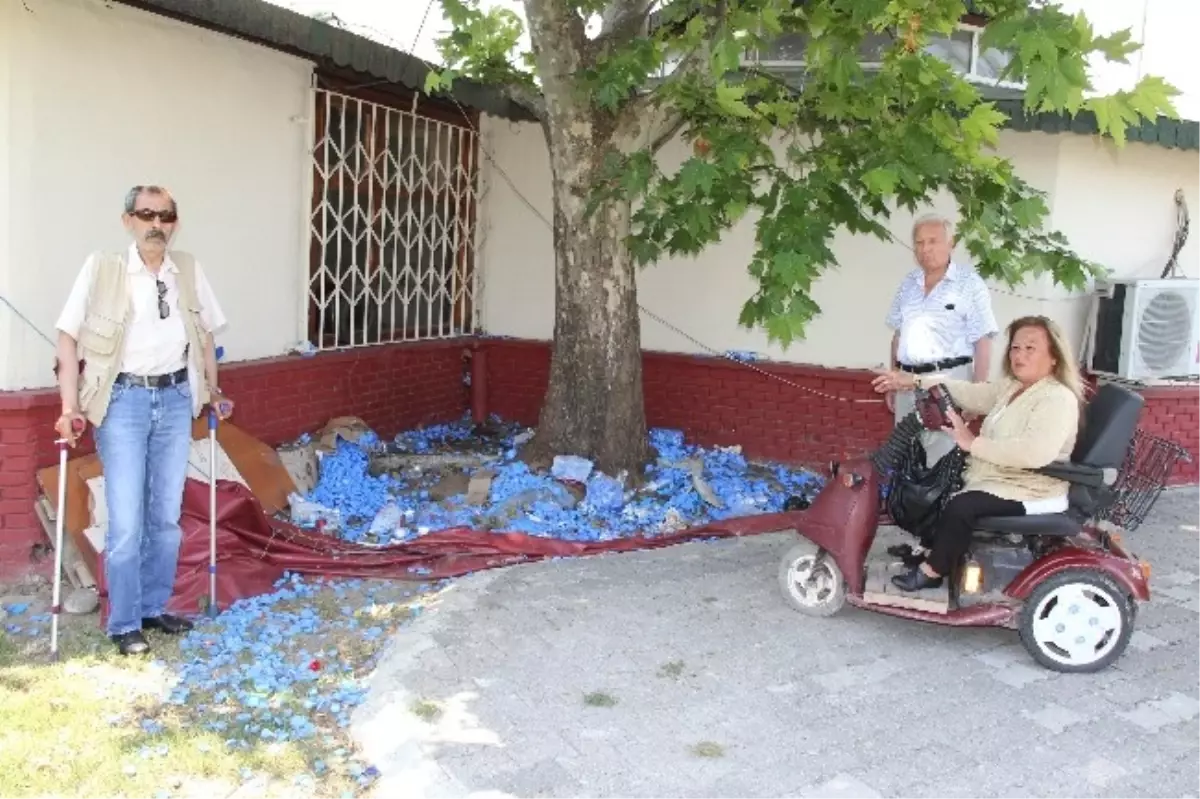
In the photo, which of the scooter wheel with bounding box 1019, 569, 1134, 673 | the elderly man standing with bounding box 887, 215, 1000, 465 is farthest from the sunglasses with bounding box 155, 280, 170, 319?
the scooter wheel with bounding box 1019, 569, 1134, 673

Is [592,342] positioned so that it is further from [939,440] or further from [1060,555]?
[1060,555]

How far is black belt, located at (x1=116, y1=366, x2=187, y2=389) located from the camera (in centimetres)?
454

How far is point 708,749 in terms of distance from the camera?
3791 millimetres

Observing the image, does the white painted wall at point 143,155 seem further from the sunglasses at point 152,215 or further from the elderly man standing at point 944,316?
the elderly man standing at point 944,316

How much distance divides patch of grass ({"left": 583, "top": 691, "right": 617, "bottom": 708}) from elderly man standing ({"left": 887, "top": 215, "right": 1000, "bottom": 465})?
2.35 metres

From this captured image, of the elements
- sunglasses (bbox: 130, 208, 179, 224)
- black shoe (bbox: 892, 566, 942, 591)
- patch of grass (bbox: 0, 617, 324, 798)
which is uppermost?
sunglasses (bbox: 130, 208, 179, 224)

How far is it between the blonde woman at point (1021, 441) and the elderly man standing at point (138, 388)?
3.29 metres

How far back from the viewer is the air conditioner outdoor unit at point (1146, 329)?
7.45 meters

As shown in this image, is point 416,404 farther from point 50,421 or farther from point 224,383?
point 50,421

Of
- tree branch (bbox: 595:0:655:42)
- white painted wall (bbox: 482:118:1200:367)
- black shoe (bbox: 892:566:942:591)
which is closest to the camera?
black shoe (bbox: 892:566:942:591)

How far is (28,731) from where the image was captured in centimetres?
381

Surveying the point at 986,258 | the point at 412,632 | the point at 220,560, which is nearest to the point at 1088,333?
the point at 986,258

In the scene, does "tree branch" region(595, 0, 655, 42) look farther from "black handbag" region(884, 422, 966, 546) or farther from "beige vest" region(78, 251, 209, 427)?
"beige vest" region(78, 251, 209, 427)

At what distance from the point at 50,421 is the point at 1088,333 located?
21.7 ft
